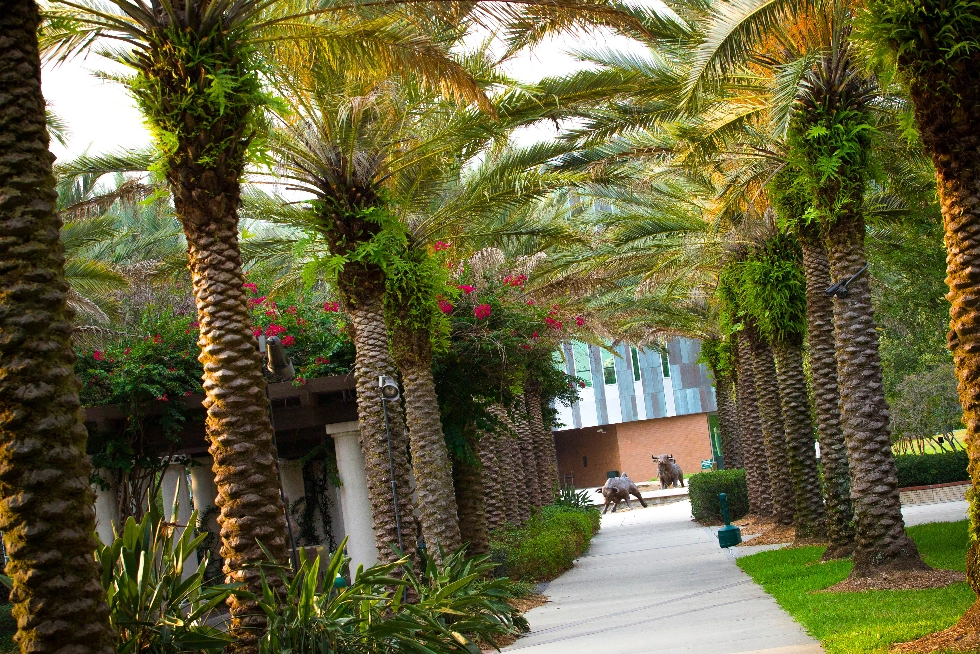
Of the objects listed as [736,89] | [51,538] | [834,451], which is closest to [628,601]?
[834,451]

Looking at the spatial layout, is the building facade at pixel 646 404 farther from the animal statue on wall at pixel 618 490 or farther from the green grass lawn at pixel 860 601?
the green grass lawn at pixel 860 601

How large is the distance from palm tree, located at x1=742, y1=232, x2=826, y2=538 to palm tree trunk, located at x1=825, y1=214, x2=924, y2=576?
15.7 ft

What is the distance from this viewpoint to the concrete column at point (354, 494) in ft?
47.2

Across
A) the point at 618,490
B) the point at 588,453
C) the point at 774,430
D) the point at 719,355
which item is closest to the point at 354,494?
the point at 774,430

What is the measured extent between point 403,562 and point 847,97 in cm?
911

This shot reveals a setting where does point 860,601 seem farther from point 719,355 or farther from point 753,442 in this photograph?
point 719,355

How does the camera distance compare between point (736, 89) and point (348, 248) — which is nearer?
point (348, 248)

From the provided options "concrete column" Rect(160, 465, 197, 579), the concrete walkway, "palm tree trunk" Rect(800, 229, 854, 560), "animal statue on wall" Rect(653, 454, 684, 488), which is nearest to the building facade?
"animal statue on wall" Rect(653, 454, 684, 488)

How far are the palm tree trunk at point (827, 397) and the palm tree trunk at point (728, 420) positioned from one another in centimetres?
1502

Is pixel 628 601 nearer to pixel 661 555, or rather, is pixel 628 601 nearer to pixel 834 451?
pixel 834 451

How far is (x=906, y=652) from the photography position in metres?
7.50

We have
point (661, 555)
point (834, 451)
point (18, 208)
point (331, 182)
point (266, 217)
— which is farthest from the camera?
point (661, 555)

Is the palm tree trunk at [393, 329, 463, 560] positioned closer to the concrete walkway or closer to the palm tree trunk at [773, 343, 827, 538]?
the concrete walkway

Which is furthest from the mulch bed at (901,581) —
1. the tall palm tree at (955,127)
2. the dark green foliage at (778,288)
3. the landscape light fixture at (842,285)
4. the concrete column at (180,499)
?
the concrete column at (180,499)
